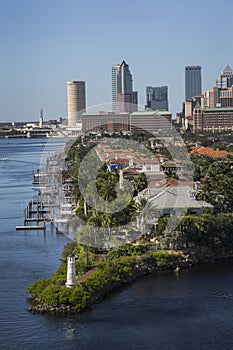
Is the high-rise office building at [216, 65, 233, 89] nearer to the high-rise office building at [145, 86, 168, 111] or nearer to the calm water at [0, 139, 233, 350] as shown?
the high-rise office building at [145, 86, 168, 111]

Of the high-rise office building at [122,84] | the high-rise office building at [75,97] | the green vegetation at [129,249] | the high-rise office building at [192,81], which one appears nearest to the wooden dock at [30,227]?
the green vegetation at [129,249]

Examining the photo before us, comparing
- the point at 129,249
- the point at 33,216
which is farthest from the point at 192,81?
Answer: the point at 129,249

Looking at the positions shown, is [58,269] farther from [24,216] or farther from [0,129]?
[0,129]

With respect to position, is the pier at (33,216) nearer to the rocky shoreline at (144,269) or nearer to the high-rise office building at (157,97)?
the rocky shoreline at (144,269)

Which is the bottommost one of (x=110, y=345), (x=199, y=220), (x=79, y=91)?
(x=110, y=345)

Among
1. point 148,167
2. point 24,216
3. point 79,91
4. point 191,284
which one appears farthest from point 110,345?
point 79,91

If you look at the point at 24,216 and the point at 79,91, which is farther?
the point at 79,91

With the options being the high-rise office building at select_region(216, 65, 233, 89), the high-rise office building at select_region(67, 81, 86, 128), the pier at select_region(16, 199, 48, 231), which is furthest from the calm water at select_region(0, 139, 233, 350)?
the high-rise office building at select_region(216, 65, 233, 89)
